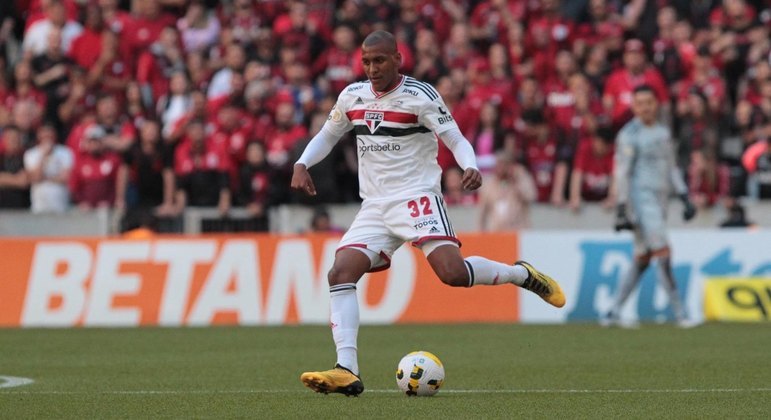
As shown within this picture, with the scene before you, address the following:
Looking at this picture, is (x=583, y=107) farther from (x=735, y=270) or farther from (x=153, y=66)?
(x=153, y=66)

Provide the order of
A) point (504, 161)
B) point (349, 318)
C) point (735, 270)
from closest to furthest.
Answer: point (349, 318) → point (735, 270) → point (504, 161)

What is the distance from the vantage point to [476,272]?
9352mm

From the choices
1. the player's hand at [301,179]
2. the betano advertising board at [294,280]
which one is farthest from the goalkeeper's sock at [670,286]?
the player's hand at [301,179]

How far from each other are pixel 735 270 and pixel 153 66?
9.07m

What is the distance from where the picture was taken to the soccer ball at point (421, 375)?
8867 mm

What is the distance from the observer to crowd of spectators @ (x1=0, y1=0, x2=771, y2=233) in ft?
63.7

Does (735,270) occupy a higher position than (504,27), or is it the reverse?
(504,27)

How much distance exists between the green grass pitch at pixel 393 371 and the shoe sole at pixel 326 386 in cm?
7

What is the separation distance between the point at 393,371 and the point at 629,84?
9.65 m

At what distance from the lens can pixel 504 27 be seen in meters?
21.3

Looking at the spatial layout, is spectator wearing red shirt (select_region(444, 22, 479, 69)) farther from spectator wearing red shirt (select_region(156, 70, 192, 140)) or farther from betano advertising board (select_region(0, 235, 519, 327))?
betano advertising board (select_region(0, 235, 519, 327))

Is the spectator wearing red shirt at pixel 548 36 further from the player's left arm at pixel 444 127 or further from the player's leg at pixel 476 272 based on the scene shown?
the player's left arm at pixel 444 127

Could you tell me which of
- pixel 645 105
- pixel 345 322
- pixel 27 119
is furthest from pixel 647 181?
pixel 27 119

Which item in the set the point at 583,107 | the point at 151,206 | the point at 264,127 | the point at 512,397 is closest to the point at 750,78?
the point at 583,107
